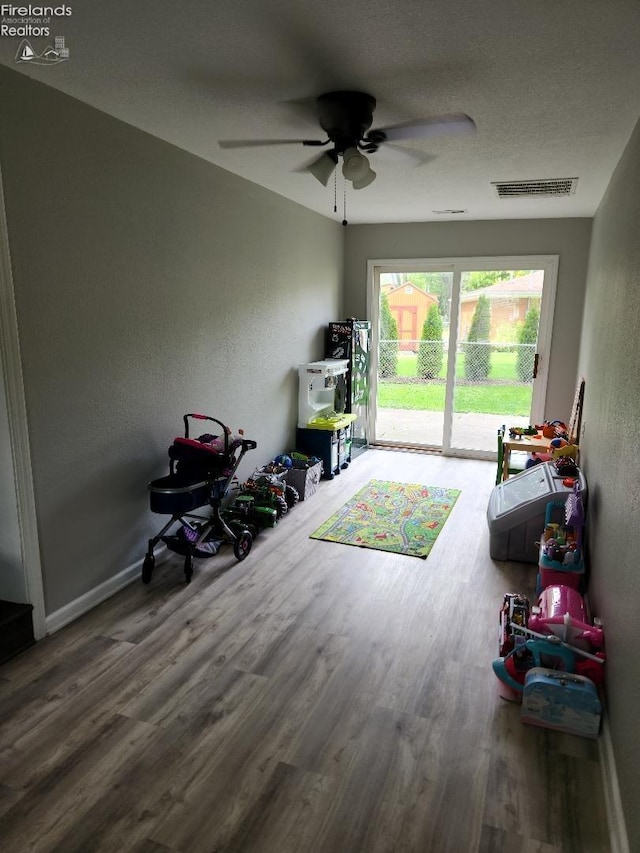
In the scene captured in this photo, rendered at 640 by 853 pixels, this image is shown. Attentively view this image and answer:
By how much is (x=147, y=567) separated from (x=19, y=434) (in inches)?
44.5

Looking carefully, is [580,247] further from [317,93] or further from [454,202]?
[317,93]

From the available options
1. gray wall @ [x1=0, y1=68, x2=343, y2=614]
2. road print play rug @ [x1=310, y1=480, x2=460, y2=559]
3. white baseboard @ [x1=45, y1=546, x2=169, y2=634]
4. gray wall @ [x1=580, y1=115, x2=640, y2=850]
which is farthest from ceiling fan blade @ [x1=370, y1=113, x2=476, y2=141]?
white baseboard @ [x1=45, y1=546, x2=169, y2=634]

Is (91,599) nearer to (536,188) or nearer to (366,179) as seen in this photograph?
(366,179)

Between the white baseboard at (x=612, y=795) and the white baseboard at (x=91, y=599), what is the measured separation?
2455 millimetres

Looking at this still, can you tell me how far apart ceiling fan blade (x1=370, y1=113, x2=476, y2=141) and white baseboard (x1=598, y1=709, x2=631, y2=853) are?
2.42 metres

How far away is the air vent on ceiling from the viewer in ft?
12.6

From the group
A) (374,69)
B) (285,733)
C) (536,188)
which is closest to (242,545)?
(285,733)

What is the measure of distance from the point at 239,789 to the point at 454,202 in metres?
4.53

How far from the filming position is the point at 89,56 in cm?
210

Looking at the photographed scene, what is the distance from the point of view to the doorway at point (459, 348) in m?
5.59

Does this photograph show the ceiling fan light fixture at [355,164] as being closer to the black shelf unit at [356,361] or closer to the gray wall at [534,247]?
the black shelf unit at [356,361]

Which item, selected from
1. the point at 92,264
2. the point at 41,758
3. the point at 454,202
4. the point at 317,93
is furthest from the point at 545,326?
the point at 41,758

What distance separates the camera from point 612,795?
1737 millimetres

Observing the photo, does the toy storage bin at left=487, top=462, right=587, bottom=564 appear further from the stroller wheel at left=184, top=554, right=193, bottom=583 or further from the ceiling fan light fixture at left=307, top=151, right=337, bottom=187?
the ceiling fan light fixture at left=307, top=151, right=337, bottom=187
